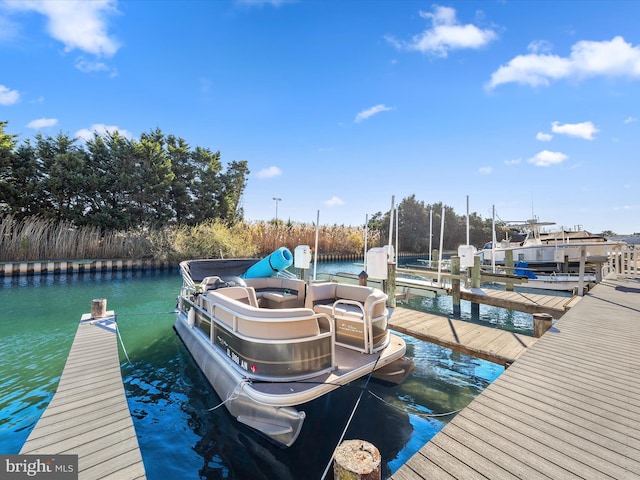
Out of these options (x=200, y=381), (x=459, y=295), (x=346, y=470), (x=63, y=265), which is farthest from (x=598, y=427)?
(x=63, y=265)

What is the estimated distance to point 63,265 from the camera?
1433 centimetres

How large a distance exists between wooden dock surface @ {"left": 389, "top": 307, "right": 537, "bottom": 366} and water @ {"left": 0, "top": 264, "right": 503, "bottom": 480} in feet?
2.16

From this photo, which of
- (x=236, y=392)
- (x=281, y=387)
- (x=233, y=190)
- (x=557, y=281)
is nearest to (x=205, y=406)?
(x=236, y=392)

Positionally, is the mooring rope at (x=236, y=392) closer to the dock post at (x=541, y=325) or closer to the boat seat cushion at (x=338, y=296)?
the boat seat cushion at (x=338, y=296)

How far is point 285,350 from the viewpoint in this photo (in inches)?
115

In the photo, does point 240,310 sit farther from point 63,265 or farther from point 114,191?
point 114,191

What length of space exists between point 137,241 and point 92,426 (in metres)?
17.7

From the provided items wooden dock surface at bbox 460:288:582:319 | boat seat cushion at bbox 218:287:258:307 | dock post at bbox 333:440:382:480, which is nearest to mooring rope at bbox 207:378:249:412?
boat seat cushion at bbox 218:287:258:307

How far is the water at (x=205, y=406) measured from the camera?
9.37 ft

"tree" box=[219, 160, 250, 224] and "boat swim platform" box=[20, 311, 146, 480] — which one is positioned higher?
"tree" box=[219, 160, 250, 224]

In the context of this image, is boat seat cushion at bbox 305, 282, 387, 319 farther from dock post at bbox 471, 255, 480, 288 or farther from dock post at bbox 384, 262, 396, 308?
dock post at bbox 471, 255, 480, 288

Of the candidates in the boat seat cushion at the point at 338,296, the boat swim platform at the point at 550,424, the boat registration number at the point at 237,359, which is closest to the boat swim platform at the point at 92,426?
the boat registration number at the point at 237,359

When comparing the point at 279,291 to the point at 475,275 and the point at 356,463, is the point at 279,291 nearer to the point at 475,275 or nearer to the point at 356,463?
the point at 356,463

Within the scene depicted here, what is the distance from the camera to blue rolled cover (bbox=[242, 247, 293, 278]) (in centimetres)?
554
